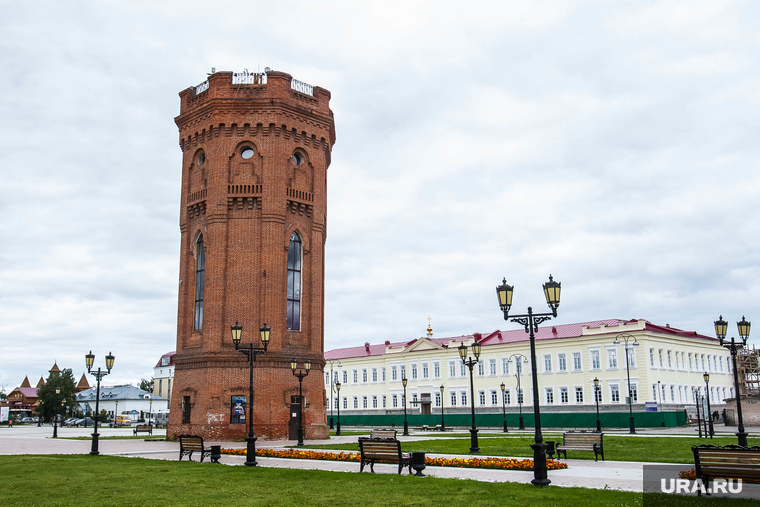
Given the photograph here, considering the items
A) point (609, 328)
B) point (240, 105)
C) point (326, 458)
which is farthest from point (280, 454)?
point (609, 328)

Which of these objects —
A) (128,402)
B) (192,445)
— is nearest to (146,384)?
(128,402)

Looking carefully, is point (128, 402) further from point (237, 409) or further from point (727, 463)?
point (727, 463)

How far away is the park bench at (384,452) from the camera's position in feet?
55.0

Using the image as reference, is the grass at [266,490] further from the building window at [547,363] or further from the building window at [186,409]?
the building window at [547,363]

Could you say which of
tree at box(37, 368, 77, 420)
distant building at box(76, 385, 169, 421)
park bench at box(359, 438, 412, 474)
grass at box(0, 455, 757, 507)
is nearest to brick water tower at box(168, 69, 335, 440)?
grass at box(0, 455, 757, 507)

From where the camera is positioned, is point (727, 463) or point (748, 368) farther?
point (748, 368)

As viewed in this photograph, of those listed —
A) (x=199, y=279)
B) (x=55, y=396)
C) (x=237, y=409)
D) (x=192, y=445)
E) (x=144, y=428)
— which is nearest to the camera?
(x=192, y=445)

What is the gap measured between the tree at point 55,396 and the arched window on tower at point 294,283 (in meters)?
75.2

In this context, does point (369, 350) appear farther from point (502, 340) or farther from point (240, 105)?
point (240, 105)

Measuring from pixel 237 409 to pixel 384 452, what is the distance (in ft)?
60.1

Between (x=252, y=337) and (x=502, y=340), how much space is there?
44.2 metres

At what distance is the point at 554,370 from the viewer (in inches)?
2667

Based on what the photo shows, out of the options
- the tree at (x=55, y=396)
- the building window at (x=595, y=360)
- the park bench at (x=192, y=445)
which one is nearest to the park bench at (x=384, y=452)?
the park bench at (x=192, y=445)

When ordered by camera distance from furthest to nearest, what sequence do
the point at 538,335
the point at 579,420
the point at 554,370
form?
the point at 538,335 < the point at 554,370 < the point at 579,420
